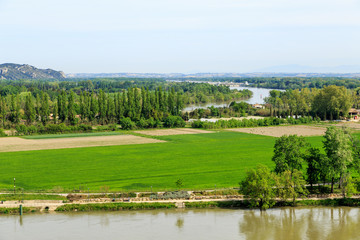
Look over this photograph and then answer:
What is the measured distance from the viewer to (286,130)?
65750 millimetres

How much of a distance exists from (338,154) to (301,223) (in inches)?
241

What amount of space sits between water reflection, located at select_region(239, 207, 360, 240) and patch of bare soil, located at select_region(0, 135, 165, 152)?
95.3 feet

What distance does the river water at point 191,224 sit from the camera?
22797mm

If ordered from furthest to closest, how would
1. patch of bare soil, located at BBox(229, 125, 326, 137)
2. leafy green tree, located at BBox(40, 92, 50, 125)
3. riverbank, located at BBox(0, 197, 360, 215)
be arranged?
leafy green tree, located at BBox(40, 92, 50, 125), patch of bare soil, located at BBox(229, 125, 326, 137), riverbank, located at BBox(0, 197, 360, 215)

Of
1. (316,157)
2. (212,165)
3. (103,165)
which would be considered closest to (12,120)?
(103,165)

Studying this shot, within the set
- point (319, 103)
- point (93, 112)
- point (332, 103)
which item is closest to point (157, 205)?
point (93, 112)

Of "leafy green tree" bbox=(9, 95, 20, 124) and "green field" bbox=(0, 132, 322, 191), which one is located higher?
"leafy green tree" bbox=(9, 95, 20, 124)

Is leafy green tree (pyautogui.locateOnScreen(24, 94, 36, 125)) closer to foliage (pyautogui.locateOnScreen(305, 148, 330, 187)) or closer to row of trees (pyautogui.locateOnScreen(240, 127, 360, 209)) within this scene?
row of trees (pyautogui.locateOnScreen(240, 127, 360, 209))

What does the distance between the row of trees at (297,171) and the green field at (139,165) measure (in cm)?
437

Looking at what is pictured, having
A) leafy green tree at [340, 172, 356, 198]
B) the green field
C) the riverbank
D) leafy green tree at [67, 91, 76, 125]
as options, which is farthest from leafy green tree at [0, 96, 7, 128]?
leafy green tree at [340, 172, 356, 198]

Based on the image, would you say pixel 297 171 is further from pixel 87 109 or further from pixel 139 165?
pixel 87 109

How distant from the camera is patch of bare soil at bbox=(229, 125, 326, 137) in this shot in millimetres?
61181

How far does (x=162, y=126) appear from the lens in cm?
7031

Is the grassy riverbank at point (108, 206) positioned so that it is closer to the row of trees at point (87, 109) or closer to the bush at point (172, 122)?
the bush at point (172, 122)
